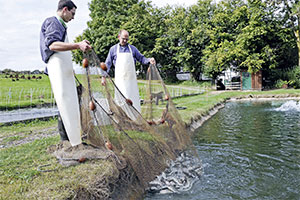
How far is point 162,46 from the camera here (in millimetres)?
30891

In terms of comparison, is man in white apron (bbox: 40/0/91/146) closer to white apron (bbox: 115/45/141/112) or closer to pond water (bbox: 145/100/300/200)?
white apron (bbox: 115/45/141/112)

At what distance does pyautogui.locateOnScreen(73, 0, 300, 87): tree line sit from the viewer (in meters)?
23.2

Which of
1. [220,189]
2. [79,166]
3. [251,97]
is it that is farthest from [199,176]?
[251,97]

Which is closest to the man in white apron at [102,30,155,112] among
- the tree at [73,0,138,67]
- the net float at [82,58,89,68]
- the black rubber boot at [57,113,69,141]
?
the net float at [82,58,89,68]

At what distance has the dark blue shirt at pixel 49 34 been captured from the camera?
3002 mm

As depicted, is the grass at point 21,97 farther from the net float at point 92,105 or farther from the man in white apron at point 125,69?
the net float at point 92,105

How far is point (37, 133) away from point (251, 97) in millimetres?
16667

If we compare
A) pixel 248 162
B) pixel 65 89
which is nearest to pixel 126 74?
pixel 65 89

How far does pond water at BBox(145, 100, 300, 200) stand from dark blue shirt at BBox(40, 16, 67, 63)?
7.67 ft

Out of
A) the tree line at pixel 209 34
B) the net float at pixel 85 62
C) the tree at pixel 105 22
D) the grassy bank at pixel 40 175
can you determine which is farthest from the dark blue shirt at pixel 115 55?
the tree at pixel 105 22

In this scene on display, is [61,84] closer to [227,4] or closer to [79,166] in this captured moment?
[79,166]

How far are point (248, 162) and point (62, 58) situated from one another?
150 inches

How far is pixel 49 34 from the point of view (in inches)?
118

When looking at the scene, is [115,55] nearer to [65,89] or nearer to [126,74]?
[126,74]
